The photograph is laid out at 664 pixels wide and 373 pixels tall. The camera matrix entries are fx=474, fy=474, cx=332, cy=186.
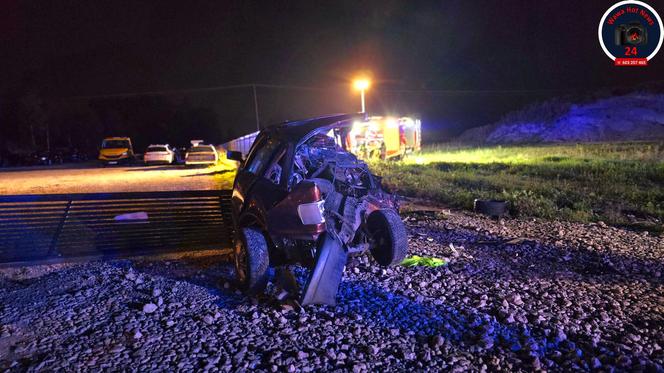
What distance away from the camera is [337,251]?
455cm

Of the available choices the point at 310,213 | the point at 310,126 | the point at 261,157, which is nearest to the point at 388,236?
the point at 310,213

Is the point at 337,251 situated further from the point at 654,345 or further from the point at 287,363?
the point at 654,345

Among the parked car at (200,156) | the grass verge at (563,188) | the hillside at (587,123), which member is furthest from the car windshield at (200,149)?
the hillside at (587,123)

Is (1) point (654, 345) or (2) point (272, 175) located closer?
(1) point (654, 345)

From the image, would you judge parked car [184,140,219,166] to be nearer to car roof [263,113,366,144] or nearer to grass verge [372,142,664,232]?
grass verge [372,142,664,232]

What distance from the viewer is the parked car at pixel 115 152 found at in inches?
1168

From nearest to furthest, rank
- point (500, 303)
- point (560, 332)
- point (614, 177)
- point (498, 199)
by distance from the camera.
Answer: point (560, 332)
point (500, 303)
point (498, 199)
point (614, 177)

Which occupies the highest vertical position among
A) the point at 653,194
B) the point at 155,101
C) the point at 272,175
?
the point at 155,101

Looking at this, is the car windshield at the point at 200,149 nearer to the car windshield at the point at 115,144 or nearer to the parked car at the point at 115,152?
→ the parked car at the point at 115,152

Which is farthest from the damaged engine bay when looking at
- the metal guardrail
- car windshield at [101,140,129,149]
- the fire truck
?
car windshield at [101,140,129,149]

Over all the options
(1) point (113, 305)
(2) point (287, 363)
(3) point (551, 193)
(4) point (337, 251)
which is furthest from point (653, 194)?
(1) point (113, 305)

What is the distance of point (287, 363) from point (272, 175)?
7.95 feet

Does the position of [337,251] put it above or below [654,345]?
above

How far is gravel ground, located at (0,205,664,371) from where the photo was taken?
3518mm
